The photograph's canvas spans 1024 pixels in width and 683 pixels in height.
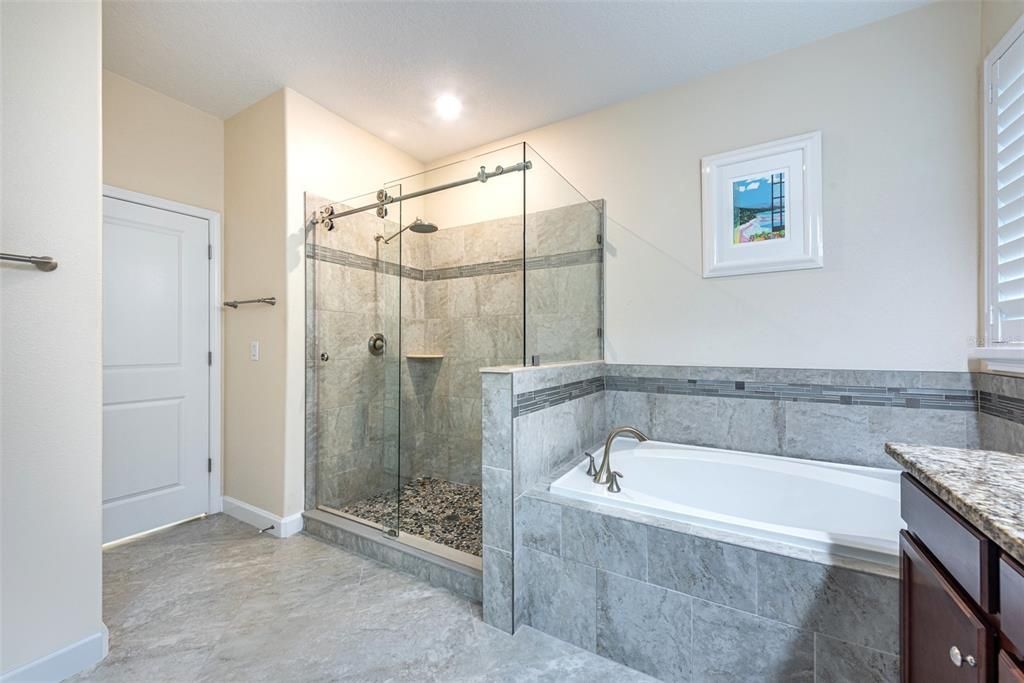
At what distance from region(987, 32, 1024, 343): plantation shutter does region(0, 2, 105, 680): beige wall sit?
3.30 metres

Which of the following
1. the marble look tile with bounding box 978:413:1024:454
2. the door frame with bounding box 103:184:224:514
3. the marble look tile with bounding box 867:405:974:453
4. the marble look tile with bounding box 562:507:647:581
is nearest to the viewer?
the marble look tile with bounding box 562:507:647:581

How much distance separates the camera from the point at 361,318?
263cm

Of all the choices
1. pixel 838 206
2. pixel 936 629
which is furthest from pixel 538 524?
pixel 838 206

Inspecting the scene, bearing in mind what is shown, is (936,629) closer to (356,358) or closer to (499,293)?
(499,293)

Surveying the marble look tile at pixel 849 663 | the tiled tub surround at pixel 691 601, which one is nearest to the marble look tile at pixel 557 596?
the tiled tub surround at pixel 691 601

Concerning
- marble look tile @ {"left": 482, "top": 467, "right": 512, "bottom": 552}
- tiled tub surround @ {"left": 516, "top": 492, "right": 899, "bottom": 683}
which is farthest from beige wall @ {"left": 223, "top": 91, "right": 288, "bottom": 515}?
tiled tub surround @ {"left": 516, "top": 492, "right": 899, "bottom": 683}

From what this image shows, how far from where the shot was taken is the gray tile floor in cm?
143

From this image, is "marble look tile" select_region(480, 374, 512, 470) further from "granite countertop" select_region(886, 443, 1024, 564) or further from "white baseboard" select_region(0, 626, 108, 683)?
"white baseboard" select_region(0, 626, 108, 683)

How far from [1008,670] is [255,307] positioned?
3.10 m

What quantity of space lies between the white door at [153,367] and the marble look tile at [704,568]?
2.74 m

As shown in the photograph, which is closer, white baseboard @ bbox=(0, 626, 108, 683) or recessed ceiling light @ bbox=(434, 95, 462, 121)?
white baseboard @ bbox=(0, 626, 108, 683)

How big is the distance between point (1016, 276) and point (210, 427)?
4051 millimetres

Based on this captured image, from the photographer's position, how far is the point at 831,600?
1.16m

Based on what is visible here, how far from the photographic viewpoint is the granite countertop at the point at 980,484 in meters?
0.56
